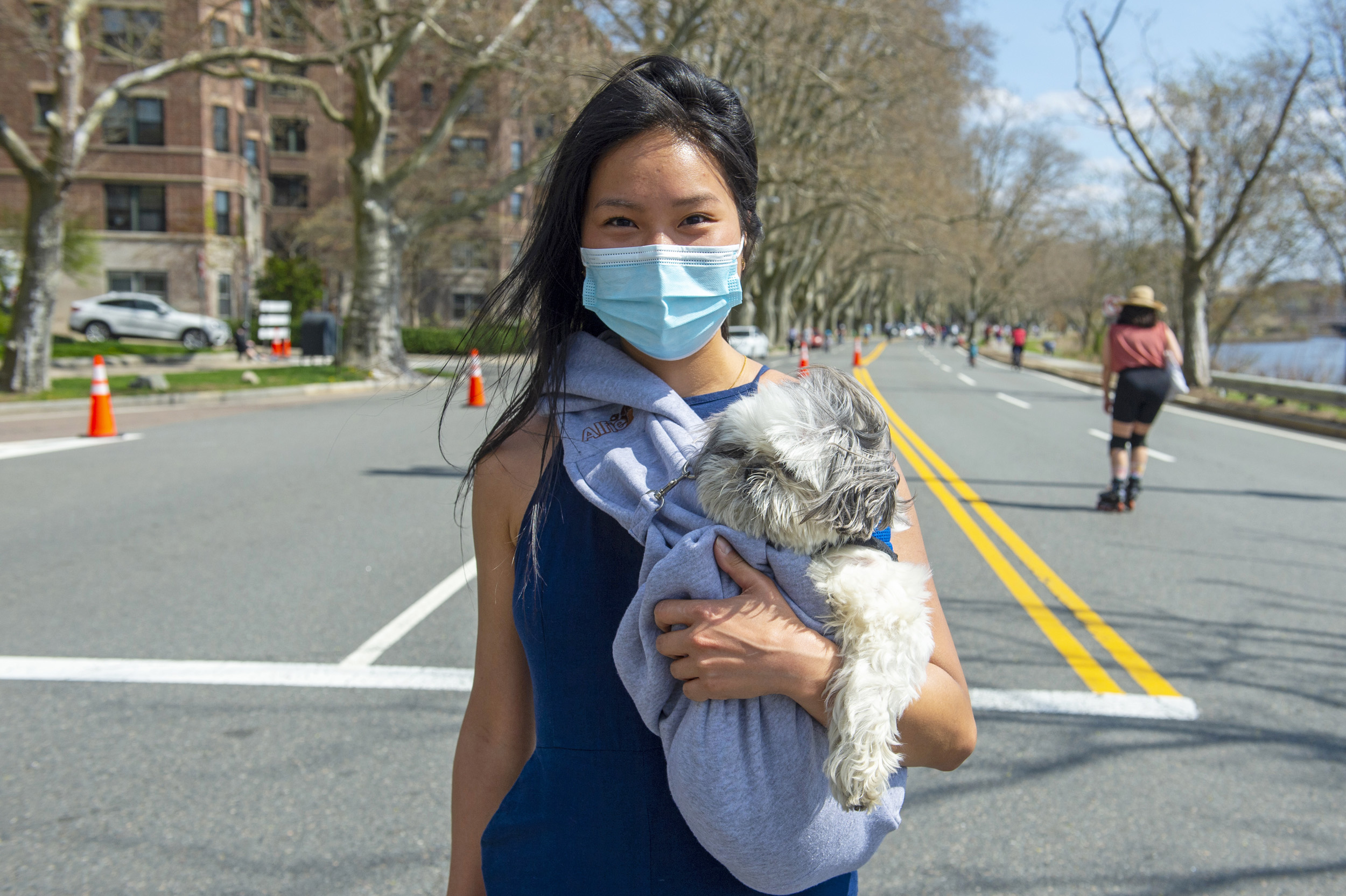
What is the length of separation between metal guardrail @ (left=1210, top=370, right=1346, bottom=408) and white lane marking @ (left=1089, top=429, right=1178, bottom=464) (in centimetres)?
542

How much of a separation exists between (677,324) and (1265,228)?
39.5 meters

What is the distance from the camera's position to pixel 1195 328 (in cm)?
2508

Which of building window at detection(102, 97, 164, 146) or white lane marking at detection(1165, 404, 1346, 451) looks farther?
building window at detection(102, 97, 164, 146)

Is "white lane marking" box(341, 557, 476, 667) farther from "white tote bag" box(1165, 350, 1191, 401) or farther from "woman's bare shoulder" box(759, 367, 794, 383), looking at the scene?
"white tote bag" box(1165, 350, 1191, 401)

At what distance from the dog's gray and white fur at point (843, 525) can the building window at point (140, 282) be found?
50384 mm

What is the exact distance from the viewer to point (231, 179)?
4634cm

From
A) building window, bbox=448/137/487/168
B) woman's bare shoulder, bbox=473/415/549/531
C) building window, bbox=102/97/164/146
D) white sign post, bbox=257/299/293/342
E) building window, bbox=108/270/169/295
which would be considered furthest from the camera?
building window, bbox=448/137/487/168

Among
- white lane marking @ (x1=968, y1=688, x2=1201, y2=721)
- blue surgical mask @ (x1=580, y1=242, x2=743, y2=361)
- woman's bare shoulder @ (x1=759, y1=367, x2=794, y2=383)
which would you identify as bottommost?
white lane marking @ (x1=968, y1=688, x2=1201, y2=721)

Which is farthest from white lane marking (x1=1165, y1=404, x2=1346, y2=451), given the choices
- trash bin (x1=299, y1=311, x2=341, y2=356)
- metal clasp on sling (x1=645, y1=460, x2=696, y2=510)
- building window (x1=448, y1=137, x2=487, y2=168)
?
building window (x1=448, y1=137, x2=487, y2=168)

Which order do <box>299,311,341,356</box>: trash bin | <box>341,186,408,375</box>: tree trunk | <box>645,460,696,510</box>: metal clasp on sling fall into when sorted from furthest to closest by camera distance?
<box>299,311,341,356</box>: trash bin
<box>341,186,408,375</box>: tree trunk
<box>645,460,696,510</box>: metal clasp on sling

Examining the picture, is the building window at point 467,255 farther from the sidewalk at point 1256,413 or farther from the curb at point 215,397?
the sidewalk at point 1256,413

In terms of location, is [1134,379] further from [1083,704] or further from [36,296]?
[36,296]

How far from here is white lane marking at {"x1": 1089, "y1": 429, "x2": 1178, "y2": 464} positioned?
1267 centimetres

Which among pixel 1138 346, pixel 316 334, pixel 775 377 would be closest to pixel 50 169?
pixel 316 334
